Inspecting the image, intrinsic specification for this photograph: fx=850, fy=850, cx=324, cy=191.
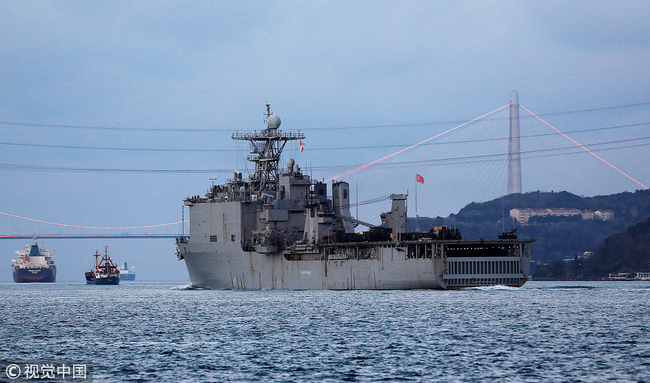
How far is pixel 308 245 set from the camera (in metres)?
75.9

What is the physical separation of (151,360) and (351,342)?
9.54 meters

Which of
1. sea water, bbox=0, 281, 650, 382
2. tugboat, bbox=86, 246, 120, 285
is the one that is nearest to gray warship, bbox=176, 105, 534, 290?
sea water, bbox=0, 281, 650, 382

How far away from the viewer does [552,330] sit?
42.4 metres

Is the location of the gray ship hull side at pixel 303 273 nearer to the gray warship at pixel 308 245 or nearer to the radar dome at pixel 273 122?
the gray warship at pixel 308 245

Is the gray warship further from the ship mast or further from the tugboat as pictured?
the tugboat

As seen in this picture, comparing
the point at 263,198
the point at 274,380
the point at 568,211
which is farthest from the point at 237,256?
the point at 568,211

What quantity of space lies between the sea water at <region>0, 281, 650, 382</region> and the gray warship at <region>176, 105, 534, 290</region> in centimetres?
617

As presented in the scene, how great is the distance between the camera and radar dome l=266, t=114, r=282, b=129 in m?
89.4

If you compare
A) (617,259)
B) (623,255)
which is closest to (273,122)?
(623,255)

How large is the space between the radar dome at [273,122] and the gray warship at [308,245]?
11 cm

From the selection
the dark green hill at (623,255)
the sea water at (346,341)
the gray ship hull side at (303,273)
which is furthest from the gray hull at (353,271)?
the dark green hill at (623,255)

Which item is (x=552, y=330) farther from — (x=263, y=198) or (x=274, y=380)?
(x=263, y=198)

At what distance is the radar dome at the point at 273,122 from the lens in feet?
293

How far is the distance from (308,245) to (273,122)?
60.7 feet
